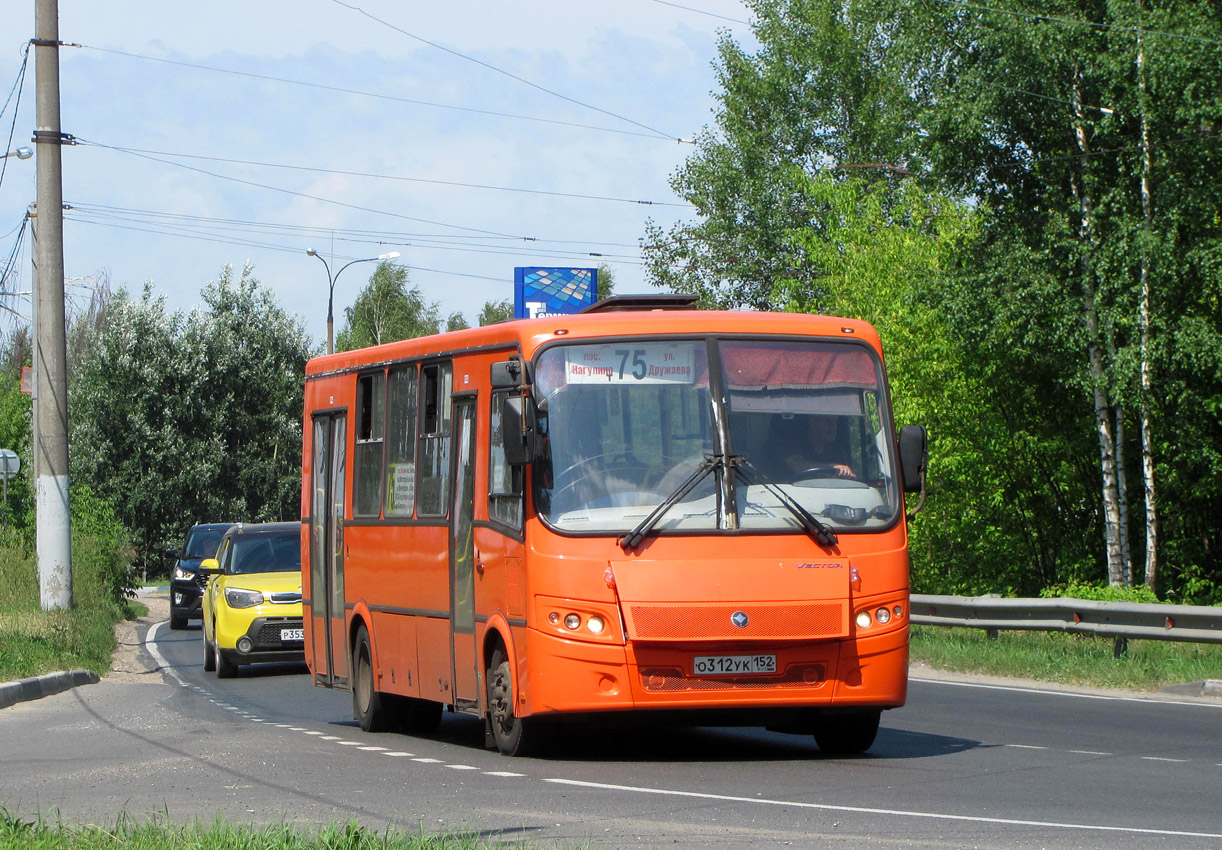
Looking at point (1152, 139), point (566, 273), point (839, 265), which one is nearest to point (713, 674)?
point (1152, 139)

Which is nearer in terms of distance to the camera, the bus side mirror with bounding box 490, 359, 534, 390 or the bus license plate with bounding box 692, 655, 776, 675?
the bus license plate with bounding box 692, 655, 776, 675

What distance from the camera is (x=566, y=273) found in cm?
3591

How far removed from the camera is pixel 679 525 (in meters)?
10.3

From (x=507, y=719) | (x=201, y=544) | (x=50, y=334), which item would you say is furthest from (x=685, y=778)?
(x=201, y=544)

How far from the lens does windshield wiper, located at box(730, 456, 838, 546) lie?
34.2 ft

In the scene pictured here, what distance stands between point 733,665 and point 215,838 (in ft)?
13.6

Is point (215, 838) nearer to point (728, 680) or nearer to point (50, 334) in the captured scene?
point (728, 680)

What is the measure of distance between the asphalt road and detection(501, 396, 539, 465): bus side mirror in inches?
71.8

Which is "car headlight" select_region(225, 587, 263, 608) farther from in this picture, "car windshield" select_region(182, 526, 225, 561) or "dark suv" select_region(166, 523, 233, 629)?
"car windshield" select_region(182, 526, 225, 561)

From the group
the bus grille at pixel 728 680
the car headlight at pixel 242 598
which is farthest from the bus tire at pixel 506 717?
A: the car headlight at pixel 242 598

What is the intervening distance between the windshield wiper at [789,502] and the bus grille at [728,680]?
2.50ft

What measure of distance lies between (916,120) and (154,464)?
2701 centimetres

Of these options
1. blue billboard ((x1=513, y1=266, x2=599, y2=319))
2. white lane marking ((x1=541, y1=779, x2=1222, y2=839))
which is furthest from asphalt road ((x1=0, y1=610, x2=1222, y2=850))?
blue billboard ((x1=513, y1=266, x2=599, y2=319))

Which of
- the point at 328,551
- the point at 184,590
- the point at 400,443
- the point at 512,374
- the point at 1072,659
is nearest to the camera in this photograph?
the point at 512,374
